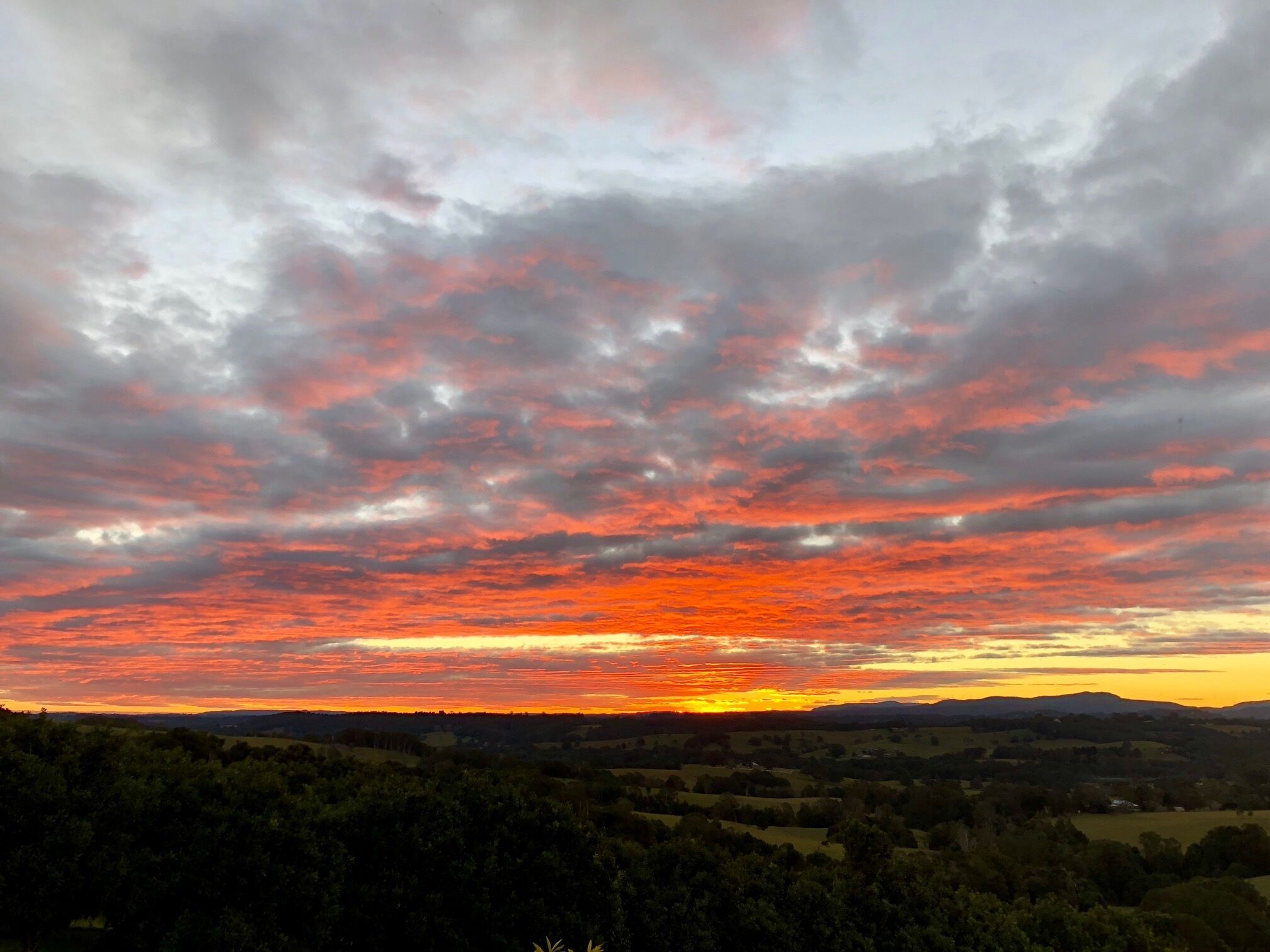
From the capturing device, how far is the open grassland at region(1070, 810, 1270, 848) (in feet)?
415

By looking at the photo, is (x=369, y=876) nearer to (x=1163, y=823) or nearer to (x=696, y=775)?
(x=1163, y=823)

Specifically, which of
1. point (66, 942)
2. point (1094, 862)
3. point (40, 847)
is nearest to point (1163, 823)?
point (1094, 862)

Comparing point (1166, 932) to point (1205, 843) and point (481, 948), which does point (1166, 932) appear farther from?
point (1205, 843)

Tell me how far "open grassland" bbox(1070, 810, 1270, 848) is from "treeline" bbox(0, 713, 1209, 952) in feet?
322

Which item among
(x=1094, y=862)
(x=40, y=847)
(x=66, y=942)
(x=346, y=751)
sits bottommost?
(x=1094, y=862)

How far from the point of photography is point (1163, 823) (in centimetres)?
13562

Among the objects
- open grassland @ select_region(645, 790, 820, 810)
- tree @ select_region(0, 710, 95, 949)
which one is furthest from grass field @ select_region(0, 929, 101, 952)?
open grassland @ select_region(645, 790, 820, 810)

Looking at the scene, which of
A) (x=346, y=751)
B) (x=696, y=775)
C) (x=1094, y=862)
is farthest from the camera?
(x=696, y=775)

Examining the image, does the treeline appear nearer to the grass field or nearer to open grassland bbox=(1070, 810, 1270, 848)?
the grass field

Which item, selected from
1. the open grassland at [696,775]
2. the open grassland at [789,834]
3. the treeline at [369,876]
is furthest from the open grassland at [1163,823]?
the treeline at [369,876]

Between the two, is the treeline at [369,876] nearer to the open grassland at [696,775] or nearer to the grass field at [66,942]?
the grass field at [66,942]

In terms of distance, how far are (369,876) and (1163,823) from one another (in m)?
149

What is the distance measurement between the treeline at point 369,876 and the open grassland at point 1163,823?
98029 millimetres

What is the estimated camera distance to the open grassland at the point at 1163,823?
12638 centimetres
